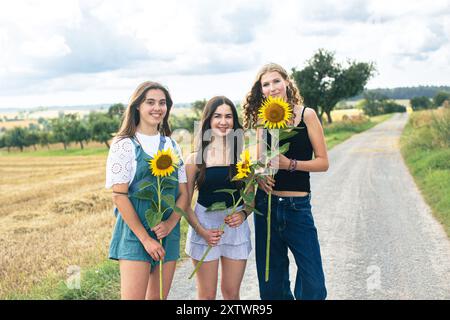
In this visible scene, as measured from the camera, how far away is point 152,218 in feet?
9.07

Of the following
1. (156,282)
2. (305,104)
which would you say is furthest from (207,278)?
(305,104)

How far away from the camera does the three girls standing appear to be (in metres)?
2.96

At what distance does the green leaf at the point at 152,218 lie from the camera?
2744 millimetres

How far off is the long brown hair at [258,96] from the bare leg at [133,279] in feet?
3.77

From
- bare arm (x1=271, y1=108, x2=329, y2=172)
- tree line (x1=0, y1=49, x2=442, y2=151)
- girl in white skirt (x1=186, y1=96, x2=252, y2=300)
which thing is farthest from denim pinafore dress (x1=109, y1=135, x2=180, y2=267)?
tree line (x1=0, y1=49, x2=442, y2=151)

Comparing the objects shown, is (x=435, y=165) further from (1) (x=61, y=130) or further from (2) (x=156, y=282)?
(1) (x=61, y=130)

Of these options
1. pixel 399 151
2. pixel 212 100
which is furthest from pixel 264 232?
pixel 399 151

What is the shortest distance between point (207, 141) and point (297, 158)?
62 cm

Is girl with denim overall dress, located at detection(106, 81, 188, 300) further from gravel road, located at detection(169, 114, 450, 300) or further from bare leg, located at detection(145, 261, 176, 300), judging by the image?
gravel road, located at detection(169, 114, 450, 300)

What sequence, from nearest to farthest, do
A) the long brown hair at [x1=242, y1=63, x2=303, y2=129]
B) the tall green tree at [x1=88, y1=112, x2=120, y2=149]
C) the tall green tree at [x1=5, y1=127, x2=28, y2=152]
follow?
the long brown hair at [x1=242, y1=63, x2=303, y2=129] → the tall green tree at [x1=88, y1=112, x2=120, y2=149] → the tall green tree at [x1=5, y1=127, x2=28, y2=152]

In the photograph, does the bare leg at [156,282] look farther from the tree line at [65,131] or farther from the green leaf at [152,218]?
the tree line at [65,131]

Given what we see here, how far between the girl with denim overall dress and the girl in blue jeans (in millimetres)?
614

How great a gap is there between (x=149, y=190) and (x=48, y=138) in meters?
63.0

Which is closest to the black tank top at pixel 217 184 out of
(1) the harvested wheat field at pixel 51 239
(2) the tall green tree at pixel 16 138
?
(1) the harvested wheat field at pixel 51 239
